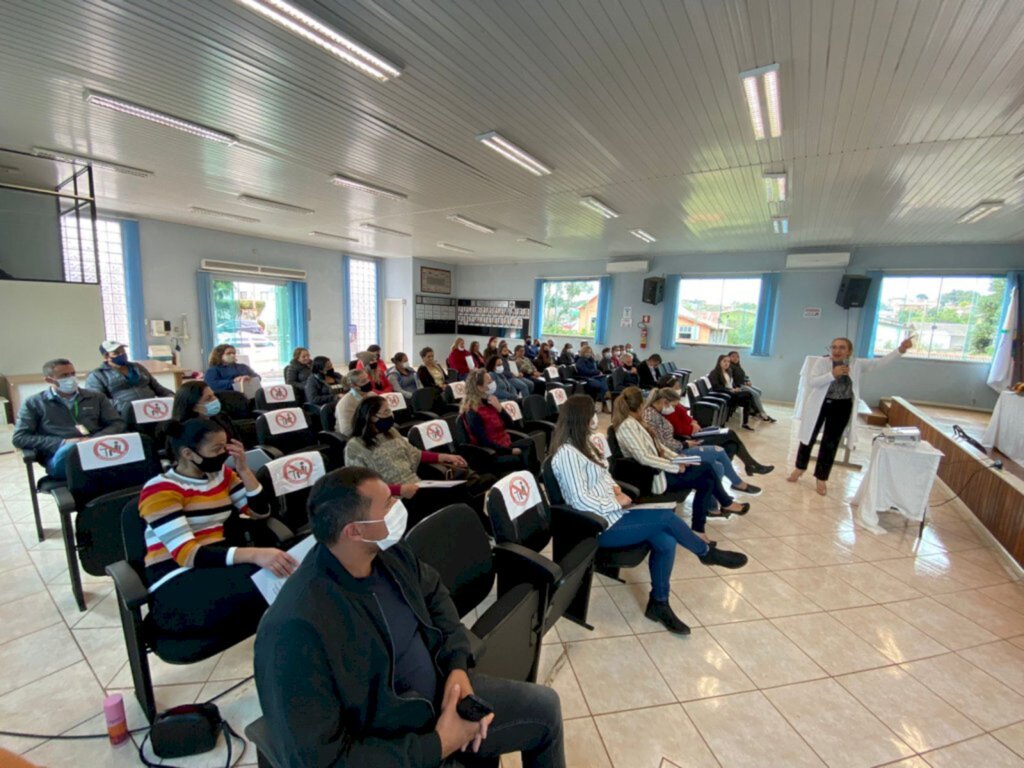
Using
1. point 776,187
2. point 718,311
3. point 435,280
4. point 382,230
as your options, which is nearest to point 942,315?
point 718,311

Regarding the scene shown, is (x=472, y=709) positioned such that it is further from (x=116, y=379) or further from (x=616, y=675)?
(x=116, y=379)

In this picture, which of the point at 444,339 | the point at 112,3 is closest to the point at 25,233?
the point at 112,3

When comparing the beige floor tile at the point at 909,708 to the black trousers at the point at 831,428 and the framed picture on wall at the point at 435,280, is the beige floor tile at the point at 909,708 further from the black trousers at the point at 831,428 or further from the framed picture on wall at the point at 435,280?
the framed picture on wall at the point at 435,280

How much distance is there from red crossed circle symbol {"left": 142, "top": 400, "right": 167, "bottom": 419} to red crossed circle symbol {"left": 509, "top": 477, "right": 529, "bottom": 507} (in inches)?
126

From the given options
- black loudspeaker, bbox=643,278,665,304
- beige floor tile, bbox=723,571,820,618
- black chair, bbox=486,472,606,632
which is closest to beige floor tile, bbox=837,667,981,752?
beige floor tile, bbox=723,571,820,618

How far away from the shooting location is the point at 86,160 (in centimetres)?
467

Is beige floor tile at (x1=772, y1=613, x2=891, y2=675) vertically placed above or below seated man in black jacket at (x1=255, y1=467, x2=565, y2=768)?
below

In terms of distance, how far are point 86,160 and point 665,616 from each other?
7.03 m

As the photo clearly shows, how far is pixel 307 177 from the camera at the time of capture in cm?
509

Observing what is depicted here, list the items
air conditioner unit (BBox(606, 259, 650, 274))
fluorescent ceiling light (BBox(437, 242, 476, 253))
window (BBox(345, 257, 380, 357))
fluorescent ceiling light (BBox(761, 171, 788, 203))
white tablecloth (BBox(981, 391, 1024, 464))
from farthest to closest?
window (BBox(345, 257, 380, 357)) → air conditioner unit (BBox(606, 259, 650, 274)) → fluorescent ceiling light (BBox(437, 242, 476, 253)) → fluorescent ceiling light (BBox(761, 171, 788, 203)) → white tablecloth (BBox(981, 391, 1024, 464))

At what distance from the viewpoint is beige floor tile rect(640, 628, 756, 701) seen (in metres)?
1.94

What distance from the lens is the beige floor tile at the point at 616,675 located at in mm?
1858

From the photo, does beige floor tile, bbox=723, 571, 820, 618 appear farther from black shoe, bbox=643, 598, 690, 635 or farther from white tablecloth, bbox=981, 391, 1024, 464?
white tablecloth, bbox=981, 391, 1024, 464

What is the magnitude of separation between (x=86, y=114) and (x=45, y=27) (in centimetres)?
143
